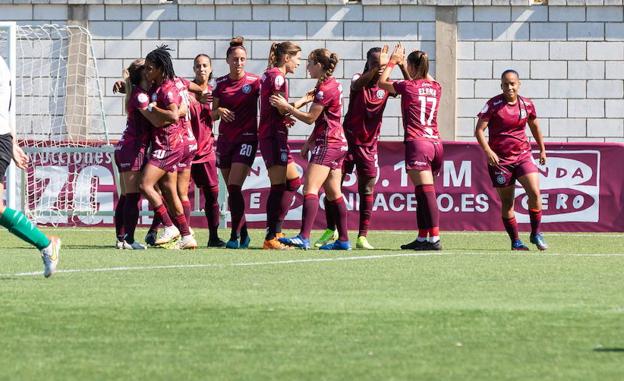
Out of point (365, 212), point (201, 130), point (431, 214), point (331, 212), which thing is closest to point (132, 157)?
point (201, 130)

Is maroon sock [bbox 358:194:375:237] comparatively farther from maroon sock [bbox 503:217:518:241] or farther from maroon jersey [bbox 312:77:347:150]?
maroon sock [bbox 503:217:518:241]

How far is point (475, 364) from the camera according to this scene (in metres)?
5.59

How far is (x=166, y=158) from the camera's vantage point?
1318cm

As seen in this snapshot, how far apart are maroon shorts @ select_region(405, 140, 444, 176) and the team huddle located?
12 millimetres

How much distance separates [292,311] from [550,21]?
667 inches

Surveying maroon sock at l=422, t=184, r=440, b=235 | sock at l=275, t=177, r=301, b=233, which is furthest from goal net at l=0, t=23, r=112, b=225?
maroon sock at l=422, t=184, r=440, b=235

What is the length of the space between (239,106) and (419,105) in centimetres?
162

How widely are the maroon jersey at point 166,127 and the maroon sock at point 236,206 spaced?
30.9 inches

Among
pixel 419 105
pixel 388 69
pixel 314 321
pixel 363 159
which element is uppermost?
pixel 388 69

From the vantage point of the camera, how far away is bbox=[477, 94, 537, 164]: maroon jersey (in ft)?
45.4

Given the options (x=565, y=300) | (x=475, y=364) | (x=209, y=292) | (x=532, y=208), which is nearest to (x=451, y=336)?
(x=475, y=364)

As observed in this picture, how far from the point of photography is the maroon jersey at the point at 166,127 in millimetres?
12969

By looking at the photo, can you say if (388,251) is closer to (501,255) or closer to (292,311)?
(501,255)

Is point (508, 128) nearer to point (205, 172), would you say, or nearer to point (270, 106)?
point (270, 106)
